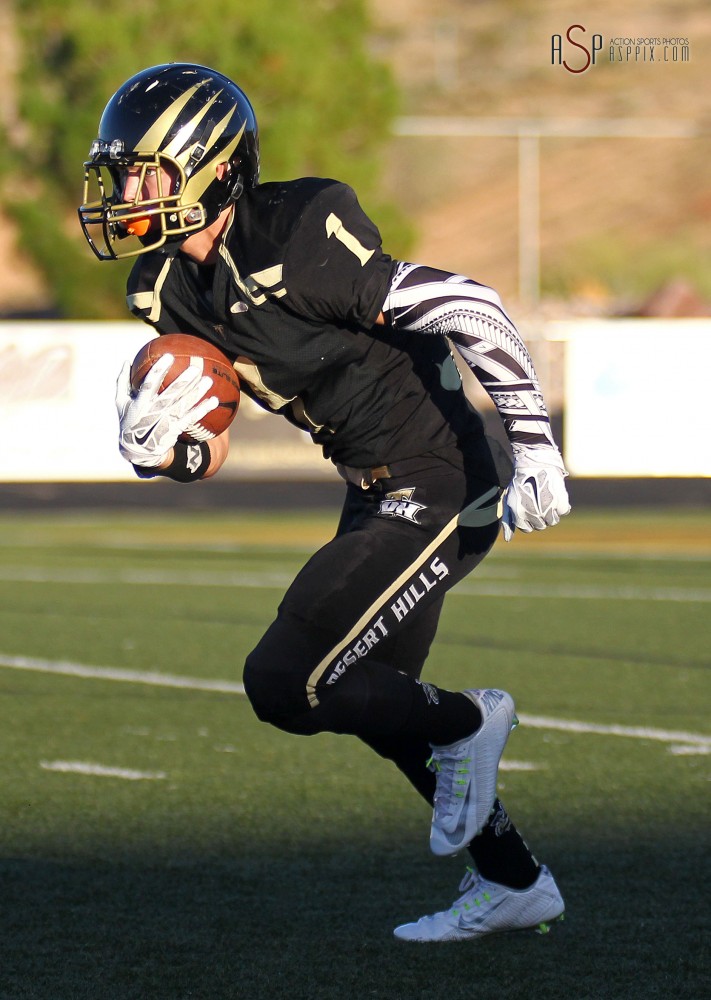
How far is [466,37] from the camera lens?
2835 inches

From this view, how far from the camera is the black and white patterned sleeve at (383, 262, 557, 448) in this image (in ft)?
11.4

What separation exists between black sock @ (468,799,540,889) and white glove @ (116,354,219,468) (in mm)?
1090

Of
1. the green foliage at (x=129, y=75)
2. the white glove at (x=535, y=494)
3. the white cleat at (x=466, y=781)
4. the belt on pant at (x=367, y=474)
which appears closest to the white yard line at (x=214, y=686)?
the white cleat at (x=466, y=781)

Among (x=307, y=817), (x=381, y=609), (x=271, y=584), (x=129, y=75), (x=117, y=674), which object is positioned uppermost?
(x=381, y=609)

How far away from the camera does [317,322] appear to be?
362 cm

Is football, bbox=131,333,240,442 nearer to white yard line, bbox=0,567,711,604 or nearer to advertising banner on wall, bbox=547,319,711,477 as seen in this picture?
white yard line, bbox=0,567,711,604

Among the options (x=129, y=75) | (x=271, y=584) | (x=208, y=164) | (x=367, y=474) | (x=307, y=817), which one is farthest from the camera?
(x=129, y=75)

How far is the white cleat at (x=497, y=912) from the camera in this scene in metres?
3.70

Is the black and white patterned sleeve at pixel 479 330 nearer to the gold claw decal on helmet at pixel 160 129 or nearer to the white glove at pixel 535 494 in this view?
the white glove at pixel 535 494

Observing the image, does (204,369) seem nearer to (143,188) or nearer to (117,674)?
(143,188)

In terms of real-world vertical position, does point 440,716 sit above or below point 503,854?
above

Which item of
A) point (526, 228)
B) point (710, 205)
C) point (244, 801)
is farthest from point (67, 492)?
point (710, 205)

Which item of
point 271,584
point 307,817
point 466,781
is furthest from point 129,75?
point 466,781

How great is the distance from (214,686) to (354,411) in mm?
3341
